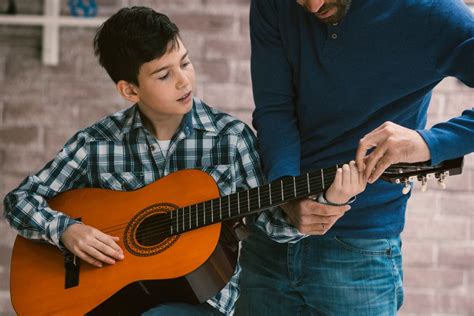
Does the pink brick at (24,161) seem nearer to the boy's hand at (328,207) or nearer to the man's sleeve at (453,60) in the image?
the boy's hand at (328,207)

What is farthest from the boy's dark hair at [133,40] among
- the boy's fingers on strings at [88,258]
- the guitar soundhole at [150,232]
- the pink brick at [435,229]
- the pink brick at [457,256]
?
the pink brick at [457,256]

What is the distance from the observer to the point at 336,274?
1.86 metres

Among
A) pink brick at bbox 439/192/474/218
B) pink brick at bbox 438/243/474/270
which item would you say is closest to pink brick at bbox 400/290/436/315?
pink brick at bbox 438/243/474/270

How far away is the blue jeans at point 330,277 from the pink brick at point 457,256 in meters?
0.68

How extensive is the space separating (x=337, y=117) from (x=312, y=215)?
25 centimetres

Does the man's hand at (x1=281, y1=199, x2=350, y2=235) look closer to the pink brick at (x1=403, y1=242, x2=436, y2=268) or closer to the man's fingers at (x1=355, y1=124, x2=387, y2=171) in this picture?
the man's fingers at (x1=355, y1=124, x2=387, y2=171)

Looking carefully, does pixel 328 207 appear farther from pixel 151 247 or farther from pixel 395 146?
pixel 151 247

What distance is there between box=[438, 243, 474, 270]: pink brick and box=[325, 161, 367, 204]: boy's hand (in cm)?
107

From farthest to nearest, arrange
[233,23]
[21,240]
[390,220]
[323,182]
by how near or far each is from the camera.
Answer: [233,23] → [21,240] → [390,220] → [323,182]

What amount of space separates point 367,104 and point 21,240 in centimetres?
98

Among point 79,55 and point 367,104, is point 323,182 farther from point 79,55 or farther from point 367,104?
point 79,55

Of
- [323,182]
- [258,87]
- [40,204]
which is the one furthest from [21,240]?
[323,182]

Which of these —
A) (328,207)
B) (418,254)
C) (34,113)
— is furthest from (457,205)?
(34,113)

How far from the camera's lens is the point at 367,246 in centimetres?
185
